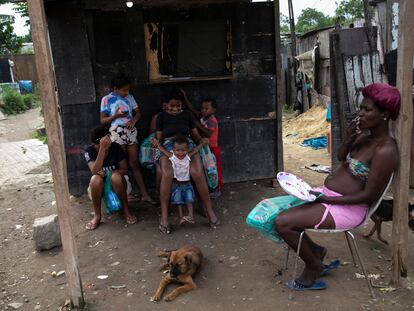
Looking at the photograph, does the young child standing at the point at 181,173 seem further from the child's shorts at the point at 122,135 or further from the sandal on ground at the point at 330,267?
the sandal on ground at the point at 330,267

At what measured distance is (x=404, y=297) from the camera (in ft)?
10.5

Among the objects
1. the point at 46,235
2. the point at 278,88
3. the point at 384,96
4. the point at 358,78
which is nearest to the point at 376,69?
the point at 358,78

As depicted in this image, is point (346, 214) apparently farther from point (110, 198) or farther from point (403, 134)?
point (110, 198)

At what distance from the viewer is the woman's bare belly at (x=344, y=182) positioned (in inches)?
125

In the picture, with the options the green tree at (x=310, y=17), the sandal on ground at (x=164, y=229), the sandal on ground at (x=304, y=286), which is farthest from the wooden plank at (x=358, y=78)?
the green tree at (x=310, y=17)

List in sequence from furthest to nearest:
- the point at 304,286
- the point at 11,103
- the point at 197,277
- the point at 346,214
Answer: the point at 11,103
the point at 197,277
the point at 304,286
the point at 346,214

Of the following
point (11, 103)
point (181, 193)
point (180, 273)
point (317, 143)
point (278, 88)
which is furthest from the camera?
point (11, 103)

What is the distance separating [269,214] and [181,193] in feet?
5.66

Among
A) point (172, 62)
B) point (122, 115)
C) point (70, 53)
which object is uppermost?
point (70, 53)

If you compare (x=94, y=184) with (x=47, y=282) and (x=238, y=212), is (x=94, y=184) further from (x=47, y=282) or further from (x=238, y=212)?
(x=238, y=212)

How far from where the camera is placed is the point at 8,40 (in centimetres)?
2536

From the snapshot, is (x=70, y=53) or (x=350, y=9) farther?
(x=350, y=9)

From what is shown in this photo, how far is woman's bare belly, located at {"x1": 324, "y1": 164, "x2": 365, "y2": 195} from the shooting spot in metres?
3.19

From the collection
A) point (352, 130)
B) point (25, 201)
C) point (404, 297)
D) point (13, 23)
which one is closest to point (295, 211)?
point (352, 130)
